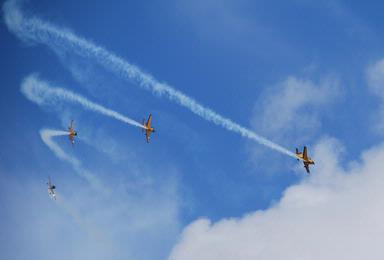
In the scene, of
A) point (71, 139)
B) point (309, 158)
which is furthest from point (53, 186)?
point (309, 158)

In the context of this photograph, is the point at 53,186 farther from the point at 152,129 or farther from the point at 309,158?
the point at 309,158

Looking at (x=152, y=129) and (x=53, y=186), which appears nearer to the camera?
(x=152, y=129)

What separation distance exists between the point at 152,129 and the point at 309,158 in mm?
29200

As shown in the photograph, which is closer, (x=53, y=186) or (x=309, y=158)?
(x=309, y=158)

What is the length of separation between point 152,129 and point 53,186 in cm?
2723

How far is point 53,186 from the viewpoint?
139m

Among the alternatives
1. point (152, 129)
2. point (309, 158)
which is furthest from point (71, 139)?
point (309, 158)

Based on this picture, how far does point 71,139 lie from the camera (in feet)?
403

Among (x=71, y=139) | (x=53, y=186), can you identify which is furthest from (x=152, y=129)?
(x=53, y=186)

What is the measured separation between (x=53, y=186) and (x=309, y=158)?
2019 inches

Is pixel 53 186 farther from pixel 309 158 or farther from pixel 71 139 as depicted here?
pixel 309 158

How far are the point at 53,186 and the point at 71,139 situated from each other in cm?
2004

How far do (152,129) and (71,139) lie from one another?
1460cm

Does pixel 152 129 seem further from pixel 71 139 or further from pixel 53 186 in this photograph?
pixel 53 186
